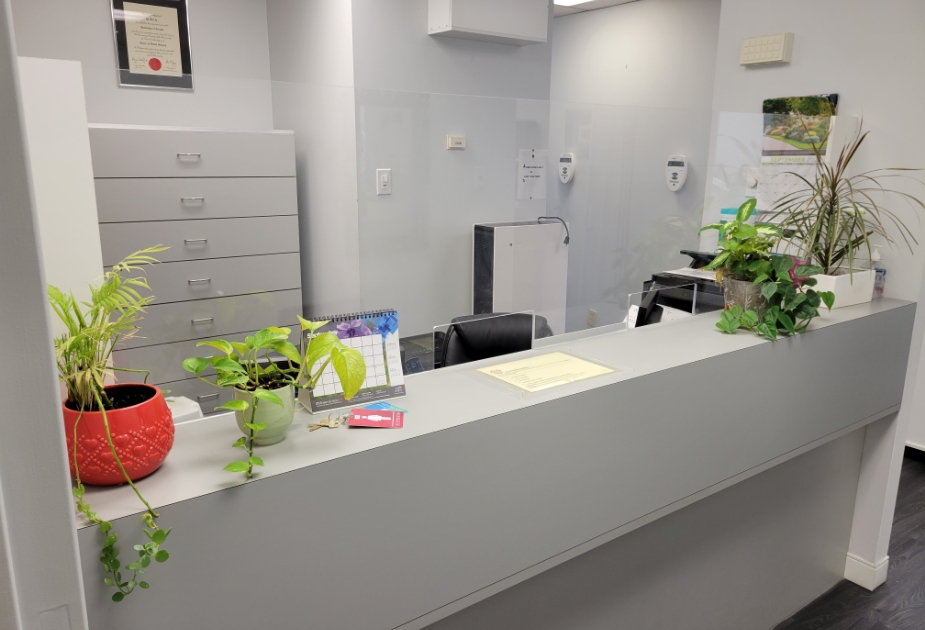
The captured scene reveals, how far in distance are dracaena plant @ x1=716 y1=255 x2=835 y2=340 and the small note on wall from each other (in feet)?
2.60

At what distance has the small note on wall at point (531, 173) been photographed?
7.68 ft

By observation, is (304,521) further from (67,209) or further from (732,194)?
(732,194)

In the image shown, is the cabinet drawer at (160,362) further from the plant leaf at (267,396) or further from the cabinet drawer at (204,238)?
the plant leaf at (267,396)

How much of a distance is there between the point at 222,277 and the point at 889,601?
2.64m

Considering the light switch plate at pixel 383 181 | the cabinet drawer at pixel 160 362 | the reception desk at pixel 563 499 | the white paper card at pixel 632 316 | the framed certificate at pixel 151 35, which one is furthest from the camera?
the framed certificate at pixel 151 35

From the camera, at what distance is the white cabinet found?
12.6ft

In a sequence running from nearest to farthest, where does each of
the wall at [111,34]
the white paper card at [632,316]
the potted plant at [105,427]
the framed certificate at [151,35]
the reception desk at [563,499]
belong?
the potted plant at [105,427] < the reception desk at [563,499] < the white paper card at [632,316] < the wall at [111,34] < the framed certificate at [151,35]

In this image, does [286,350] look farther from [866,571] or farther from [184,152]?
[866,571]

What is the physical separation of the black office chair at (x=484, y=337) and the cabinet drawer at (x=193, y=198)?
564 millimetres

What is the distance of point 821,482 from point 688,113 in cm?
144

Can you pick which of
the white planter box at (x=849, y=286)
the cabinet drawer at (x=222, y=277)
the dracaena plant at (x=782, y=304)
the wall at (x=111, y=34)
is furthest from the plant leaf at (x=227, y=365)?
the white planter box at (x=849, y=286)

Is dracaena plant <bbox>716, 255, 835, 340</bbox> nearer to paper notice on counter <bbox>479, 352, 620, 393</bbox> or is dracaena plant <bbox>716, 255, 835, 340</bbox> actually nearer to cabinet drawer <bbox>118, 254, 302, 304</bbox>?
paper notice on counter <bbox>479, 352, 620, 393</bbox>

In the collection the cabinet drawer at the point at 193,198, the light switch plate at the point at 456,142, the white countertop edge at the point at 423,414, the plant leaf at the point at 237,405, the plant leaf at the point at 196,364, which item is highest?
the light switch plate at the point at 456,142

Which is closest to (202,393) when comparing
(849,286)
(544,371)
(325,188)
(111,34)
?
(544,371)
